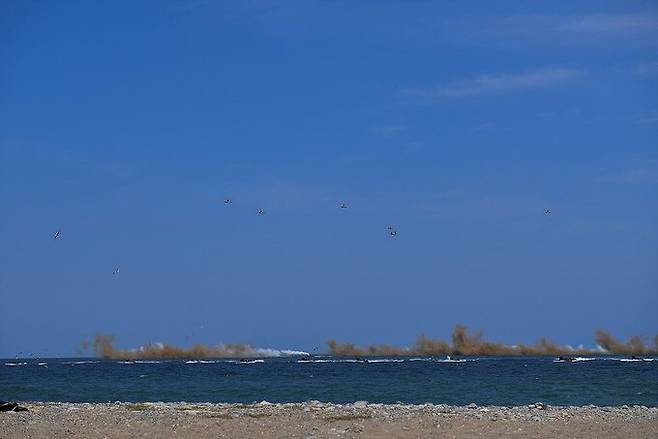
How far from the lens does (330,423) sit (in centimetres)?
2264

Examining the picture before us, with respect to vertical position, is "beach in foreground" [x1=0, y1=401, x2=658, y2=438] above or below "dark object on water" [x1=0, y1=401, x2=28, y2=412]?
below

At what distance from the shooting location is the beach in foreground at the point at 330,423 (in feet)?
67.6

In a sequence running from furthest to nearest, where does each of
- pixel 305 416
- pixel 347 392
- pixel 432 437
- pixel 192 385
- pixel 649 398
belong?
pixel 192 385
pixel 347 392
pixel 649 398
pixel 305 416
pixel 432 437

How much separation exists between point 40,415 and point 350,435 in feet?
31.9

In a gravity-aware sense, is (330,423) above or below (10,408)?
below

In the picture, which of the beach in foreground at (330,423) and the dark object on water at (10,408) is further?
the dark object on water at (10,408)

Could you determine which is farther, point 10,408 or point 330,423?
point 10,408

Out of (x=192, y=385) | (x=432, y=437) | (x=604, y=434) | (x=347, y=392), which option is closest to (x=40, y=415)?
(x=432, y=437)

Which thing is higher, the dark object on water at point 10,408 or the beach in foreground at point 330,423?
the dark object on water at point 10,408

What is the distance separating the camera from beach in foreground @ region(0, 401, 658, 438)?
67.6 ft

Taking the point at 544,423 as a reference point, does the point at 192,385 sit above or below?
above

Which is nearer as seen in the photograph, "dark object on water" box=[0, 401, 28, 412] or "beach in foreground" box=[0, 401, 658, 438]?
"beach in foreground" box=[0, 401, 658, 438]

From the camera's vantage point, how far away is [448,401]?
38.7m

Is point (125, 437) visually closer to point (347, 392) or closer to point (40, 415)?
point (40, 415)
